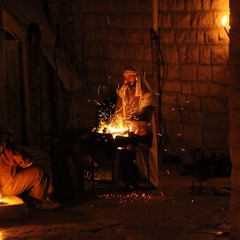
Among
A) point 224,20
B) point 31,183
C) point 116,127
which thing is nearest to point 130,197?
point 116,127

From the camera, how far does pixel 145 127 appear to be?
36.3ft

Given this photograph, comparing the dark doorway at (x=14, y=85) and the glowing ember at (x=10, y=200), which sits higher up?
the dark doorway at (x=14, y=85)

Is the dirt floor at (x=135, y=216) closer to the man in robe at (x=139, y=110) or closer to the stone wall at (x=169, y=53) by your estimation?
the man in robe at (x=139, y=110)

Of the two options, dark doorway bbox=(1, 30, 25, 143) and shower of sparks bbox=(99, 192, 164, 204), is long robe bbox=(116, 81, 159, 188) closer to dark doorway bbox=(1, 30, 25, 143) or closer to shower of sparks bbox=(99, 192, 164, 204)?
shower of sparks bbox=(99, 192, 164, 204)

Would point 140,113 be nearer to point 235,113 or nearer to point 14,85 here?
point 235,113

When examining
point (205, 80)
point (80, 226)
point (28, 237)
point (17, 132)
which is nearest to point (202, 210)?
point (80, 226)

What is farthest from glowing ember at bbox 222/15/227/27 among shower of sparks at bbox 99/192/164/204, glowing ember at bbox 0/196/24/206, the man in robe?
glowing ember at bbox 0/196/24/206

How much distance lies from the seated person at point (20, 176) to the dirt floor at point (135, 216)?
241 mm

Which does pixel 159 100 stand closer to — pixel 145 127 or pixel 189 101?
pixel 189 101

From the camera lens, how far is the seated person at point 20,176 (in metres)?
10.1

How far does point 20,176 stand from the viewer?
33.4 ft

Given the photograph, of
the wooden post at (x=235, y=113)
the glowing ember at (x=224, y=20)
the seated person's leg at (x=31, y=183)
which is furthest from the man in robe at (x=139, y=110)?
the wooden post at (x=235, y=113)

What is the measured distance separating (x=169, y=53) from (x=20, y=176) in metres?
4.81

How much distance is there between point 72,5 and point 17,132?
115 inches
